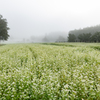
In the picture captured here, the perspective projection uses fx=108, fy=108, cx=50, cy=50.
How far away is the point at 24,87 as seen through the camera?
5148mm

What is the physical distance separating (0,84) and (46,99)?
244 centimetres

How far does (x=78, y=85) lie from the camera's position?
16.9 ft

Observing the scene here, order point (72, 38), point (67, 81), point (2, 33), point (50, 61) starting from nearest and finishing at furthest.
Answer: point (67, 81) < point (50, 61) < point (2, 33) < point (72, 38)

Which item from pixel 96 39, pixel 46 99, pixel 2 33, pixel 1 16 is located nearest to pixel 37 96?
pixel 46 99

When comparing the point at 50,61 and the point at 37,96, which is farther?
the point at 50,61

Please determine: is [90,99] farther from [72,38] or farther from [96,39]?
[72,38]

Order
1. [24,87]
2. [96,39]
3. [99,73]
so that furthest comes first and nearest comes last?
[96,39]
[99,73]
[24,87]

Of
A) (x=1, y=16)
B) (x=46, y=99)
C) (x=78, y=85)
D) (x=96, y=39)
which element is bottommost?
(x=46, y=99)

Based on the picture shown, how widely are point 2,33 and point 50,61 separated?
181 ft

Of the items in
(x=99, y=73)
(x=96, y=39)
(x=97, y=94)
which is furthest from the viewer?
(x=96, y=39)

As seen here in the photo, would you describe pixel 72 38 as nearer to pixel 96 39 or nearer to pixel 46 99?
pixel 96 39

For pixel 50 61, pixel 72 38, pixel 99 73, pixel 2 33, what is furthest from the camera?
pixel 72 38

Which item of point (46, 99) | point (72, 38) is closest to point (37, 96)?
point (46, 99)

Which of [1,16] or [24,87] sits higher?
[1,16]
